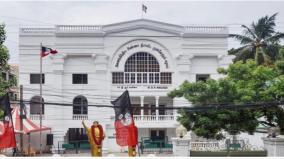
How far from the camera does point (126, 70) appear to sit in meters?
39.8

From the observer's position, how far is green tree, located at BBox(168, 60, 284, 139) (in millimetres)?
23969

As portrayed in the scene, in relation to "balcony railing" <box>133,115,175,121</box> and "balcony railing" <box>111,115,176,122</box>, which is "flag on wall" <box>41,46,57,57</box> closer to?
"balcony railing" <box>111,115,176,122</box>

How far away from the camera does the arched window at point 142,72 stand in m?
39.6

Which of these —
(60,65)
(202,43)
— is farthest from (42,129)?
(202,43)

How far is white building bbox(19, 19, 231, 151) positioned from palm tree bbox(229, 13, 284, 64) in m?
4.96

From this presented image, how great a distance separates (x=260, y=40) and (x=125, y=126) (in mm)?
32321

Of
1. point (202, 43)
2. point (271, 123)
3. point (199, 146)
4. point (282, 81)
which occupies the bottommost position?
point (199, 146)

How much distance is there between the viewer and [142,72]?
39594 mm

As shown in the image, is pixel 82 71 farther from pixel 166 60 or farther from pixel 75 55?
pixel 166 60

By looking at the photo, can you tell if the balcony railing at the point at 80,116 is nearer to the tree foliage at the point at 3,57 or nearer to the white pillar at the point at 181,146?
the tree foliage at the point at 3,57

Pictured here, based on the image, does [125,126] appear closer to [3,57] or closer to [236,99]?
[236,99]

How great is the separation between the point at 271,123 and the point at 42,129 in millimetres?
17219

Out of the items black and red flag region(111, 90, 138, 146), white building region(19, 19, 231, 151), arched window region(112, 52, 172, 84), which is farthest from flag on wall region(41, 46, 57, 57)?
black and red flag region(111, 90, 138, 146)

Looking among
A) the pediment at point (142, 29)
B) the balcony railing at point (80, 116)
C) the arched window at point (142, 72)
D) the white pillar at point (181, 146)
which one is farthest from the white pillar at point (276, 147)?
the balcony railing at point (80, 116)
